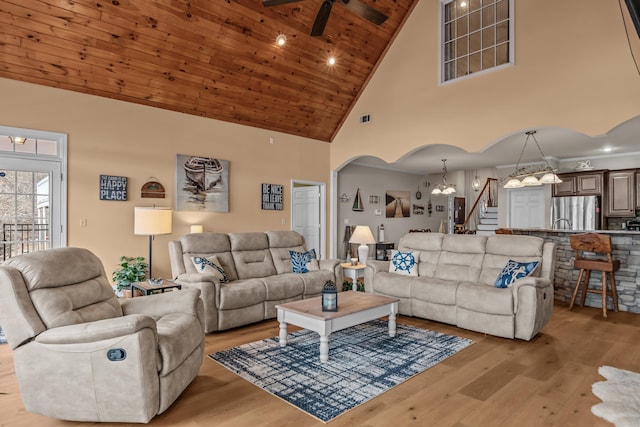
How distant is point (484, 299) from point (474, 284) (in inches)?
11.5

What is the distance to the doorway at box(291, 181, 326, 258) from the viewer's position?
25.7 ft

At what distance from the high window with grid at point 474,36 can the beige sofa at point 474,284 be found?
109 inches

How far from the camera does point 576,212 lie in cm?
784

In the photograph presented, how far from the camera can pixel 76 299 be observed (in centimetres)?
253

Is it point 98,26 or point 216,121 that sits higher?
point 98,26

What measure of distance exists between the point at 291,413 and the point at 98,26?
4.55 meters

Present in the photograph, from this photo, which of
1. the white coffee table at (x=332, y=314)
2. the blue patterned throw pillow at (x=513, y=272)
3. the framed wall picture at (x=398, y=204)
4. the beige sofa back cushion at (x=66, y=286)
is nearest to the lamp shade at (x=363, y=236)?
the white coffee table at (x=332, y=314)

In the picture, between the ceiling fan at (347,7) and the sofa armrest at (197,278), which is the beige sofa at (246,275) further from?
the ceiling fan at (347,7)

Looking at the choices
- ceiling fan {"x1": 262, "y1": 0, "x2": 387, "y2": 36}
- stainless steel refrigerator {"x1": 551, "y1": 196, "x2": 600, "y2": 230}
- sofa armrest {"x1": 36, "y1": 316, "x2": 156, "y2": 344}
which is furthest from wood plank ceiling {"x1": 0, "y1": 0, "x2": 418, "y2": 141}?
stainless steel refrigerator {"x1": 551, "y1": 196, "x2": 600, "y2": 230}

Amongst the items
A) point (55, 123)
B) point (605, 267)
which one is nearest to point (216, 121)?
point (55, 123)

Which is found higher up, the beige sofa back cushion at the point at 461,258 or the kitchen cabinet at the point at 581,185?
the kitchen cabinet at the point at 581,185

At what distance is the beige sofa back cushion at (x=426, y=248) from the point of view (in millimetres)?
4906

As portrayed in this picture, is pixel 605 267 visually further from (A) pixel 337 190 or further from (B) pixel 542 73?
(A) pixel 337 190

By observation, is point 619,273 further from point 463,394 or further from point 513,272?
point 463,394
